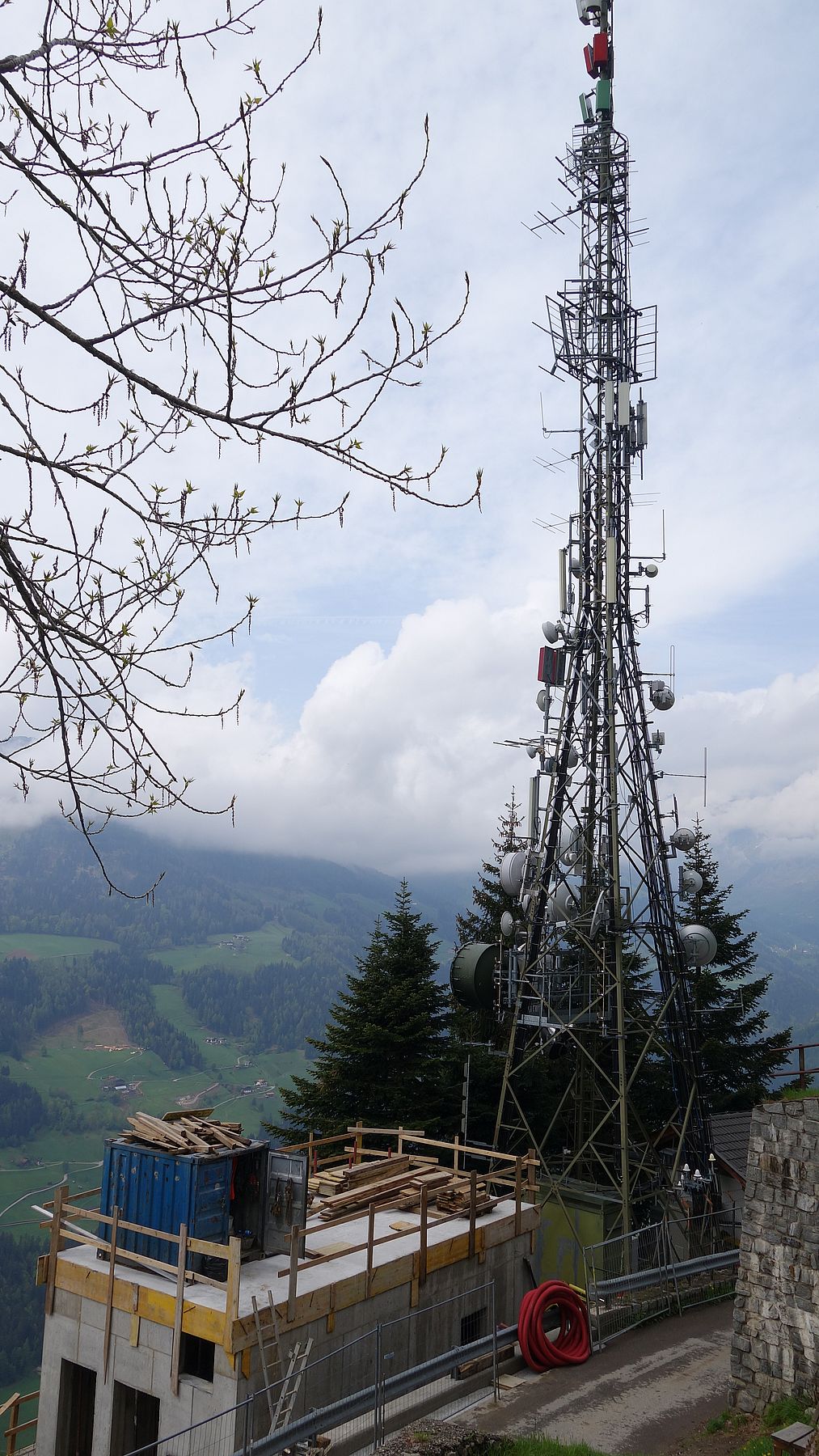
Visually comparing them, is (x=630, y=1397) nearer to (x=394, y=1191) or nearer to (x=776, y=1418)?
(x=776, y=1418)

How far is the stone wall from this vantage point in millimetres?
13133

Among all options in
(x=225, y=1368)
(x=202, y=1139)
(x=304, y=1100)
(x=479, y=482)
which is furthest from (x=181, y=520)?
(x=304, y=1100)

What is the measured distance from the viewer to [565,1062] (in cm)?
3400

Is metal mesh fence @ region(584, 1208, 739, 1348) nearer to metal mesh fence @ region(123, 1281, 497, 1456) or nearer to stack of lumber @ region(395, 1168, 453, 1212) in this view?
metal mesh fence @ region(123, 1281, 497, 1456)

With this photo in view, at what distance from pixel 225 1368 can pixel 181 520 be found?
11.8 meters

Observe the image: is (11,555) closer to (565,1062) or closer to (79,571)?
(79,571)

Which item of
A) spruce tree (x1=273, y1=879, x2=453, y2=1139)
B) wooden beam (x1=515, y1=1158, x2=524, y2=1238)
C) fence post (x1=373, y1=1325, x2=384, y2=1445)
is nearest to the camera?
fence post (x1=373, y1=1325, x2=384, y2=1445)

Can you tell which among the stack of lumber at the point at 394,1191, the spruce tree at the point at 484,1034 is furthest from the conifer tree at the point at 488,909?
the stack of lumber at the point at 394,1191

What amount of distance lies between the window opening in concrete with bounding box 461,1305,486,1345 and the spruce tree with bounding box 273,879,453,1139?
1101 cm

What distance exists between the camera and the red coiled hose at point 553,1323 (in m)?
15.7

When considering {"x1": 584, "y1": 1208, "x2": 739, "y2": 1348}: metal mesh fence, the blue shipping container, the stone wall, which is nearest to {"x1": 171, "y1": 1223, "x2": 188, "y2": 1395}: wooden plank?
the blue shipping container

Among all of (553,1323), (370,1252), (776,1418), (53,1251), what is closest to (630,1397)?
(553,1323)

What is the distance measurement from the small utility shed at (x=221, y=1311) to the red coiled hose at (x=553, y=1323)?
5.18ft

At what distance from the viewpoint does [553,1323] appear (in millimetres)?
17094
